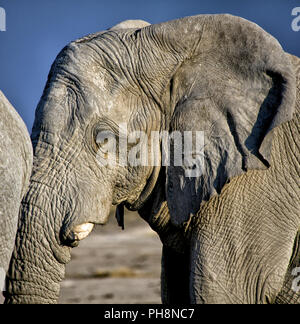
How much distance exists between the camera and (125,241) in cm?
1739

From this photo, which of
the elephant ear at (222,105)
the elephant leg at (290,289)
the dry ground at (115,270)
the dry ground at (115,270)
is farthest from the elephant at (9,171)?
the dry ground at (115,270)

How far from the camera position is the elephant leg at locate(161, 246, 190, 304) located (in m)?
4.81

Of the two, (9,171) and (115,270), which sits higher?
(9,171)

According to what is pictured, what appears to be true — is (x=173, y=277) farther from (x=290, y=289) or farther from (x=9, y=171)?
(x=9, y=171)

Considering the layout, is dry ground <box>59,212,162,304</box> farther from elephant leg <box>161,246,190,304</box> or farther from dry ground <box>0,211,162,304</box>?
elephant leg <box>161,246,190,304</box>

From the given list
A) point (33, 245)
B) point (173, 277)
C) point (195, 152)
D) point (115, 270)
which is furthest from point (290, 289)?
point (115, 270)

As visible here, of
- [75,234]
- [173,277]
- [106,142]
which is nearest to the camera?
[75,234]

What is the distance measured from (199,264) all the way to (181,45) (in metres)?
1.18

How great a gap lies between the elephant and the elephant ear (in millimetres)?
1395

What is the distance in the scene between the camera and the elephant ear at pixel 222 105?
4285mm

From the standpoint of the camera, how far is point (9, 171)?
294 cm

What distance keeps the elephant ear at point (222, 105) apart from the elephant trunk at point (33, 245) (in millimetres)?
645

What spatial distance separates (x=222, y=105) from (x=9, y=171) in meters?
1.71
